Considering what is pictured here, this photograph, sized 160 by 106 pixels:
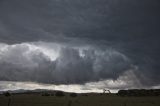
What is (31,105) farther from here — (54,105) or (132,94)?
(132,94)

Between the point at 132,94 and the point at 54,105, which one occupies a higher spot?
the point at 132,94

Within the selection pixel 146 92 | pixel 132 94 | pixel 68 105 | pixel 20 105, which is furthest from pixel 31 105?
pixel 146 92

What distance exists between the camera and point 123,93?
450 feet

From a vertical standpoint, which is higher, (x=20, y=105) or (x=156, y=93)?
(x=156, y=93)

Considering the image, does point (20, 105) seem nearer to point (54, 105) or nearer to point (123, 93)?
point (54, 105)

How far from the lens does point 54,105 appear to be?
6488cm

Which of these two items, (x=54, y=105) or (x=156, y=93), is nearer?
(x=54, y=105)

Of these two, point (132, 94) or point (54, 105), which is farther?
point (132, 94)

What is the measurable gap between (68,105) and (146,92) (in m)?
78.7

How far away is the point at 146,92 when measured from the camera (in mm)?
134750

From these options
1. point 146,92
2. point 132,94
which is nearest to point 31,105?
point 132,94

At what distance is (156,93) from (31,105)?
85.0 meters

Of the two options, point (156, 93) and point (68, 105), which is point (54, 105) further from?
point (156, 93)

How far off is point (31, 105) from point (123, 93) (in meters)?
81.2
